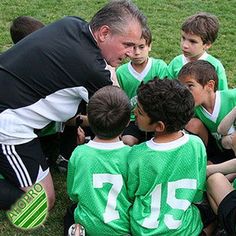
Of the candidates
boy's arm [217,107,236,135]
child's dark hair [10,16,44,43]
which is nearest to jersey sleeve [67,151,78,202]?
boy's arm [217,107,236,135]

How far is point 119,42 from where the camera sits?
335cm

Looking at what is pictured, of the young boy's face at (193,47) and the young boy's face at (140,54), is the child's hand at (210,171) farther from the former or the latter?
the young boy's face at (193,47)

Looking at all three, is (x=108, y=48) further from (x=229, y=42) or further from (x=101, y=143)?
(x=229, y=42)

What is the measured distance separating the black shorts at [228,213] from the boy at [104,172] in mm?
528

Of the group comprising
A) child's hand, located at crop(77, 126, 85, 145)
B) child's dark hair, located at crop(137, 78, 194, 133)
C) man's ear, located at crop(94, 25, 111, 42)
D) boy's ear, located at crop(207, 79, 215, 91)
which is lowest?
child's hand, located at crop(77, 126, 85, 145)

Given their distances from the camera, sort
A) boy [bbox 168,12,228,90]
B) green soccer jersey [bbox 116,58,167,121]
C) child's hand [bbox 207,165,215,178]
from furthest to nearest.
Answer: boy [bbox 168,12,228,90], green soccer jersey [bbox 116,58,167,121], child's hand [bbox 207,165,215,178]

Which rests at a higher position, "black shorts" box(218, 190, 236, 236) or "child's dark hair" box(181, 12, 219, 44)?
"child's dark hair" box(181, 12, 219, 44)

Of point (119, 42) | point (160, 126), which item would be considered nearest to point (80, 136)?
point (119, 42)

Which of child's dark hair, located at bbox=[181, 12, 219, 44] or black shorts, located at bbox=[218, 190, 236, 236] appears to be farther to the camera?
child's dark hair, located at bbox=[181, 12, 219, 44]

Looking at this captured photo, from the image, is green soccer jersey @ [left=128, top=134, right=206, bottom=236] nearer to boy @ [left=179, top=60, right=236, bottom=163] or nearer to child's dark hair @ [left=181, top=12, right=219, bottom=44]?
boy @ [left=179, top=60, right=236, bottom=163]

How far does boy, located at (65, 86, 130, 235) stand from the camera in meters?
2.92

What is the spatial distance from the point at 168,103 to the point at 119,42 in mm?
645

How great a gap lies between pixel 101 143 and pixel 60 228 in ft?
2.38

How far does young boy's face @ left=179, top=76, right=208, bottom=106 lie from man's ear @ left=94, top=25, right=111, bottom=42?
0.66m
